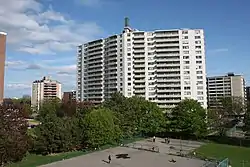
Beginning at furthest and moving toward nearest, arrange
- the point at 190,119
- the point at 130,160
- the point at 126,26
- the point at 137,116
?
the point at 126,26 → the point at 137,116 → the point at 190,119 → the point at 130,160

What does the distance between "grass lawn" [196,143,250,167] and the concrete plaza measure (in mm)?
4696

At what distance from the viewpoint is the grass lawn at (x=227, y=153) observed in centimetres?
3906

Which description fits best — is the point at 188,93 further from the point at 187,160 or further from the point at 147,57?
the point at 187,160

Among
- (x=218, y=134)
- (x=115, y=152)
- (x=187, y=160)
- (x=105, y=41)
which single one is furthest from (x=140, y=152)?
(x=105, y=41)

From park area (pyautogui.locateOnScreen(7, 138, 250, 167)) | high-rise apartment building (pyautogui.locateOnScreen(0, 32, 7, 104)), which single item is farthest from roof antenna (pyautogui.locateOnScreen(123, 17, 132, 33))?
park area (pyautogui.locateOnScreen(7, 138, 250, 167))

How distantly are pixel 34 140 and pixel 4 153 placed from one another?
9553mm

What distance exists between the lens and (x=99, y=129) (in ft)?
150

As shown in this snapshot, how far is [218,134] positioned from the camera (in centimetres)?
6128

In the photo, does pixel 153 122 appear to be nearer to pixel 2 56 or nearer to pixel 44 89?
pixel 2 56

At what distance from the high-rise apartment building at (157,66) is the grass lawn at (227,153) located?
51.2 meters

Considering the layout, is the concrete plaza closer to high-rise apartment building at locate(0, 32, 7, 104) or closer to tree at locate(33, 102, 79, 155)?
tree at locate(33, 102, 79, 155)

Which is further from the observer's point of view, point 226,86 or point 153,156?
point 226,86

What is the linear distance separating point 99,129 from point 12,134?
1426cm

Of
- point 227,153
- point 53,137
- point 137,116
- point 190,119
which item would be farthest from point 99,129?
point 227,153
